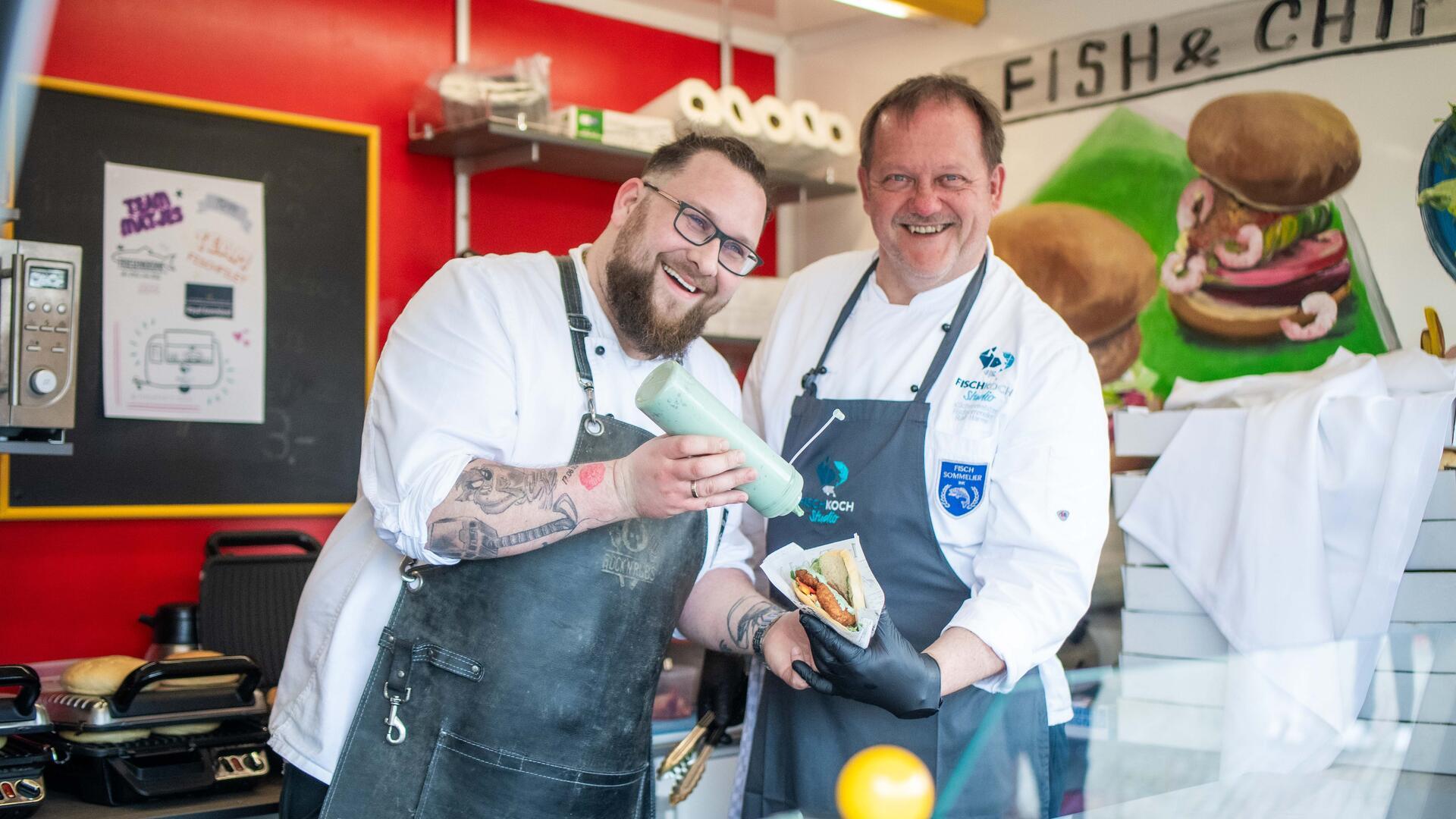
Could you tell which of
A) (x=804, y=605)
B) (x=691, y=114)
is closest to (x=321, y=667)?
(x=804, y=605)

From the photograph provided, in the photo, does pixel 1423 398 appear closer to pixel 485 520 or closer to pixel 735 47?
pixel 485 520

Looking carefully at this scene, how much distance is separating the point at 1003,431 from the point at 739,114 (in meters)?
2.12

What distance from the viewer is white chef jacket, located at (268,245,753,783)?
161 centimetres

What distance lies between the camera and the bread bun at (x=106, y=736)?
2.04 metres

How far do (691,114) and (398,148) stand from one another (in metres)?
0.85

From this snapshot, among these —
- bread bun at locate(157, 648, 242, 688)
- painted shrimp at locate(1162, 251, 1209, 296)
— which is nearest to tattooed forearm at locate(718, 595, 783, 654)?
bread bun at locate(157, 648, 242, 688)

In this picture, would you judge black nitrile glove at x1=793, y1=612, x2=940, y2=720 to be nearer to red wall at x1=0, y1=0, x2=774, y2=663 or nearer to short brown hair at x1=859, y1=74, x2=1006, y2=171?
short brown hair at x1=859, y1=74, x2=1006, y2=171

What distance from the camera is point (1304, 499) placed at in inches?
94.7

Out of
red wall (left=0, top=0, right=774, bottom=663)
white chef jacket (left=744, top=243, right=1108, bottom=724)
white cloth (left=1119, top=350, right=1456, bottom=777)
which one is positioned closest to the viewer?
white chef jacket (left=744, top=243, right=1108, bottom=724)

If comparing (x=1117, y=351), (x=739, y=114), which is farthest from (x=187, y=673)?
(x=1117, y=351)

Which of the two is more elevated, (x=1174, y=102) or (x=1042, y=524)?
(x=1174, y=102)

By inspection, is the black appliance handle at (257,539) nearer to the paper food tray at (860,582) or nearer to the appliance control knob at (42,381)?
the appliance control knob at (42,381)

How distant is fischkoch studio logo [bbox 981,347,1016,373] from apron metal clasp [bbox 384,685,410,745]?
100cm

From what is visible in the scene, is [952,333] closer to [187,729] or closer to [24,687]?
[187,729]
